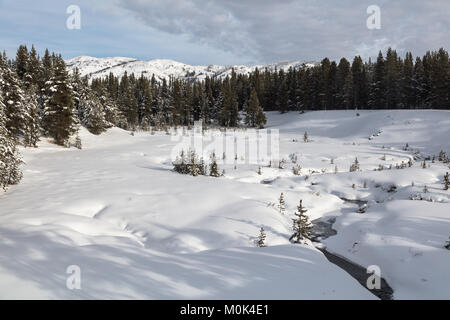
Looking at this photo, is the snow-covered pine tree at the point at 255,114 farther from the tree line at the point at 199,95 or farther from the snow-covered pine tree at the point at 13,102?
the snow-covered pine tree at the point at 13,102

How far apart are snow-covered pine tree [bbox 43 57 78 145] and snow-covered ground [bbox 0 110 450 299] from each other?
13695 millimetres

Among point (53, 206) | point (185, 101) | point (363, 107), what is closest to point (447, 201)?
point (53, 206)

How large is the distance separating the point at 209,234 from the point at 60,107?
2835 cm

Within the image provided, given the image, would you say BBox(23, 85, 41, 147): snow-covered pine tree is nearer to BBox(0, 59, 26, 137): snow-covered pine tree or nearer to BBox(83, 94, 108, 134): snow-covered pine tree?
BBox(0, 59, 26, 137): snow-covered pine tree

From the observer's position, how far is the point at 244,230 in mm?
8062

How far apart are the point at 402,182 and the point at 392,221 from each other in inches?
209

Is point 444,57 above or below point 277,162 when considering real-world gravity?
above

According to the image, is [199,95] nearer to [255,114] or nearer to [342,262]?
[255,114]

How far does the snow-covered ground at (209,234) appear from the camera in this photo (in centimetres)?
490

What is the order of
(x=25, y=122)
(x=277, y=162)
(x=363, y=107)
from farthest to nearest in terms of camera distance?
1. (x=363, y=107)
2. (x=25, y=122)
3. (x=277, y=162)

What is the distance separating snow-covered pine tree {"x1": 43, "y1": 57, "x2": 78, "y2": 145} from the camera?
28719 millimetres

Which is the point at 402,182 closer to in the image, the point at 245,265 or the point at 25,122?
the point at 245,265

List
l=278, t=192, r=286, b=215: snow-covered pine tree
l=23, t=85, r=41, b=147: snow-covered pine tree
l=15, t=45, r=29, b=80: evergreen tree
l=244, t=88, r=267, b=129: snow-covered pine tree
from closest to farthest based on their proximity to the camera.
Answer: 1. l=278, t=192, r=286, b=215: snow-covered pine tree
2. l=23, t=85, r=41, b=147: snow-covered pine tree
3. l=15, t=45, r=29, b=80: evergreen tree
4. l=244, t=88, r=267, b=129: snow-covered pine tree

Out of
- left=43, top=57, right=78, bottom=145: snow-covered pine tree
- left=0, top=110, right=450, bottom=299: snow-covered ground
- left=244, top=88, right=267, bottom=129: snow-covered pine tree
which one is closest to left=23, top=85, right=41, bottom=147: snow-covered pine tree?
left=43, top=57, right=78, bottom=145: snow-covered pine tree
